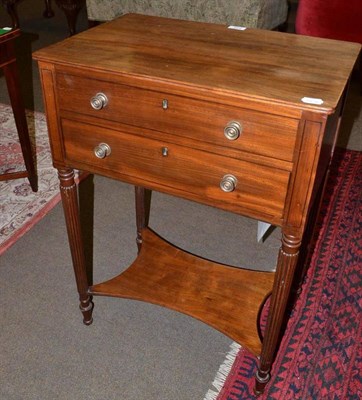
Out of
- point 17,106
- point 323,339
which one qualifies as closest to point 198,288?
point 323,339

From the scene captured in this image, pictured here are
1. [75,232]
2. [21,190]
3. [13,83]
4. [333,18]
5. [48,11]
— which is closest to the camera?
[75,232]

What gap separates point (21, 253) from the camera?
192 centimetres

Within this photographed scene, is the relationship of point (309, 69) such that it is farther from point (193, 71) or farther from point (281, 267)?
Answer: point (281, 267)

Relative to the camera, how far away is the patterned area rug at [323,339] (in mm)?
1442

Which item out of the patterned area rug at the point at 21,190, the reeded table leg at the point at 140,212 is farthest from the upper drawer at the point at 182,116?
the patterned area rug at the point at 21,190

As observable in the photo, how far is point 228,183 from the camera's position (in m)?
1.07

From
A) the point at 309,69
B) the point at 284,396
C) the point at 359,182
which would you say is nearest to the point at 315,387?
the point at 284,396

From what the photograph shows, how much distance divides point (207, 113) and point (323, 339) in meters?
0.96

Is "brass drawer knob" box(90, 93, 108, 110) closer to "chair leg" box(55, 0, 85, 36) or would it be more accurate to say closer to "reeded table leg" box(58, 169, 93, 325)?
"reeded table leg" box(58, 169, 93, 325)

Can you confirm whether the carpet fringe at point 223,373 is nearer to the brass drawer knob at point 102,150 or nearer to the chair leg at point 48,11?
the brass drawer knob at point 102,150

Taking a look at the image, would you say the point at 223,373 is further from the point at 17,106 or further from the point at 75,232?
the point at 17,106

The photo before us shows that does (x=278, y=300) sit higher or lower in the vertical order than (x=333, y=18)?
lower

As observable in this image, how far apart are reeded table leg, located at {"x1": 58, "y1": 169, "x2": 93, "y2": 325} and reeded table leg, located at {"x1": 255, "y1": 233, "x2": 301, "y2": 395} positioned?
59cm

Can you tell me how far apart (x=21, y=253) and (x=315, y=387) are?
120 centimetres
